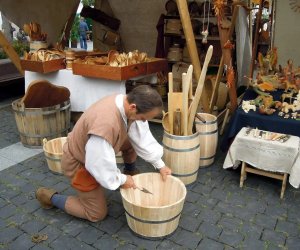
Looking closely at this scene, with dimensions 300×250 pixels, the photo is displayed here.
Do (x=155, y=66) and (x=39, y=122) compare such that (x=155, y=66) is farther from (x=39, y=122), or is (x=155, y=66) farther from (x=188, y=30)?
(x=39, y=122)

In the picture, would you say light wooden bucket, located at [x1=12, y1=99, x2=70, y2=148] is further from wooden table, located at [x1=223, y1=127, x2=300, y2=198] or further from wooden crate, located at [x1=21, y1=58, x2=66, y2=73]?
wooden table, located at [x1=223, y1=127, x2=300, y2=198]

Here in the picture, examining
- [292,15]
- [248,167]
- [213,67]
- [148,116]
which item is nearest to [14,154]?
[148,116]

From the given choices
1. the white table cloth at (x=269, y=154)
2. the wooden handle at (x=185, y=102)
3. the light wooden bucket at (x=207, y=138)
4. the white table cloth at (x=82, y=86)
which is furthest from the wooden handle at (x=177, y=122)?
the white table cloth at (x=82, y=86)

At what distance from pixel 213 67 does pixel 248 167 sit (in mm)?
3330

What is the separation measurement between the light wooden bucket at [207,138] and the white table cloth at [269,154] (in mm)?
375

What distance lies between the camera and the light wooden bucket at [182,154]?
10.6 ft

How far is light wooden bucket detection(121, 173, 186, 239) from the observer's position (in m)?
2.39

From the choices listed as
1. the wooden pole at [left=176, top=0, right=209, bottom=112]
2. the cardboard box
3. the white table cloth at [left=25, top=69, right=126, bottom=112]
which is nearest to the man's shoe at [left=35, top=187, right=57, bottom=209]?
the white table cloth at [left=25, top=69, right=126, bottom=112]

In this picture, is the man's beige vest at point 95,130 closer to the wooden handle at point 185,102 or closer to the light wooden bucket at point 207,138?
the wooden handle at point 185,102

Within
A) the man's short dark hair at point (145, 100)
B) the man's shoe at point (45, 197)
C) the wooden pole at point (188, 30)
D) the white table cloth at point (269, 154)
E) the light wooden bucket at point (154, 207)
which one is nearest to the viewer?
the man's short dark hair at point (145, 100)

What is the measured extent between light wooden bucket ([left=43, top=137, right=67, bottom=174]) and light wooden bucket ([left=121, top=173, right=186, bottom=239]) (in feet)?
3.93

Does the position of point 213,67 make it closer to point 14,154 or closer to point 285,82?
point 285,82

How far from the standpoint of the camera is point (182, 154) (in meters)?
3.25

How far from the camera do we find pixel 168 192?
279 cm
